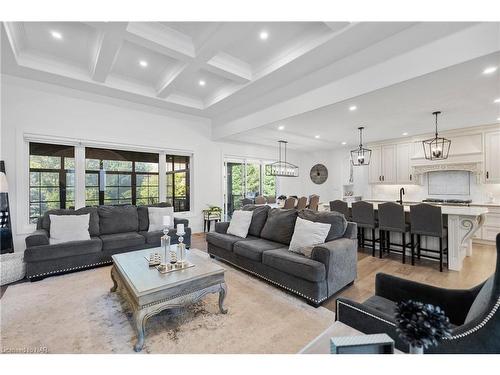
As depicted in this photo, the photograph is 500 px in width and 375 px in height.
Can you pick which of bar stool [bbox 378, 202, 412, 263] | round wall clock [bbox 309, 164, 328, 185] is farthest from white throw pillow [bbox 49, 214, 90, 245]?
round wall clock [bbox 309, 164, 328, 185]

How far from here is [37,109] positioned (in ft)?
13.8

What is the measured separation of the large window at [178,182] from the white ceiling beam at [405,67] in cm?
294

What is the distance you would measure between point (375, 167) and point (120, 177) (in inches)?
279

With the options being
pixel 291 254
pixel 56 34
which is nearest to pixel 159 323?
pixel 291 254

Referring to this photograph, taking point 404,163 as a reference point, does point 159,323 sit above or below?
below

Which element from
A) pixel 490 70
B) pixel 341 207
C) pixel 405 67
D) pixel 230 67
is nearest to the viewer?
pixel 490 70

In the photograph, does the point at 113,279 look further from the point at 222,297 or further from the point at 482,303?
the point at 482,303

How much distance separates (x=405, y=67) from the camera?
2.92 meters

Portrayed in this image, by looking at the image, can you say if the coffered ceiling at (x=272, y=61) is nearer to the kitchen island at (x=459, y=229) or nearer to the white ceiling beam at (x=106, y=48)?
the white ceiling beam at (x=106, y=48)

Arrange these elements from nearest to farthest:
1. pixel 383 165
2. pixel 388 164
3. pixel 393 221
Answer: pixel 393 221, pixel 388 164, pixel 383 165

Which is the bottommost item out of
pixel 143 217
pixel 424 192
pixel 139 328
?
pixel 139 328
